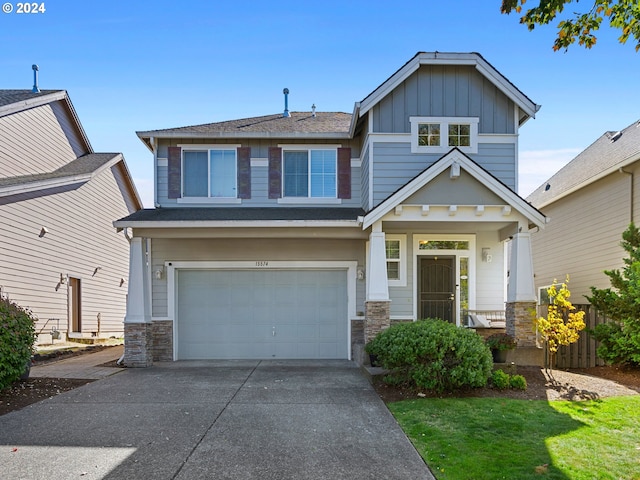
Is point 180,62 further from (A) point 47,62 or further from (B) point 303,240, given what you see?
(A) point 47,62

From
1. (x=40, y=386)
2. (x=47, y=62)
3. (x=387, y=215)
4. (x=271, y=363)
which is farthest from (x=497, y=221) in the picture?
(x=47, y=62)

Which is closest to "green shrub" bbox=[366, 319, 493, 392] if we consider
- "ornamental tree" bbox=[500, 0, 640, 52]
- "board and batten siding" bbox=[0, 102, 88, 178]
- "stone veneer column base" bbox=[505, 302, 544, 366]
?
"stone veneer column base" bbox=[505, 302, 544, 366]

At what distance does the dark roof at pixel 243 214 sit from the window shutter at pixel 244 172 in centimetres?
48

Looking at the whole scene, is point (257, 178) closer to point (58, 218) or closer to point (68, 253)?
point (58, 218)

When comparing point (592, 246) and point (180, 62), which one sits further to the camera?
point (592, 246)

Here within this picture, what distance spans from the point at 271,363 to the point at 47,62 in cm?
1318

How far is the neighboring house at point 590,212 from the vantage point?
12.8 m

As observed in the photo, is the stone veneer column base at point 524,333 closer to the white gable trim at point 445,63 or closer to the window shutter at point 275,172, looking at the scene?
the white gable trim at point 445,63

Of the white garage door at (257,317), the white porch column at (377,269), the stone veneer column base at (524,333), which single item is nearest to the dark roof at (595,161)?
the stone veneer column base at (524,333)

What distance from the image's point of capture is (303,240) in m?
12.7

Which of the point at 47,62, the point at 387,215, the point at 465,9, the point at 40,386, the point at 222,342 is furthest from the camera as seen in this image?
the point at 47,62

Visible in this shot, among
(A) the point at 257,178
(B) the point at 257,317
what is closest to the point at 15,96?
(A) the point at 257,178

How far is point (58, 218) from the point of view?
15664 mm

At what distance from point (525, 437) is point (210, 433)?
3.88 metres
